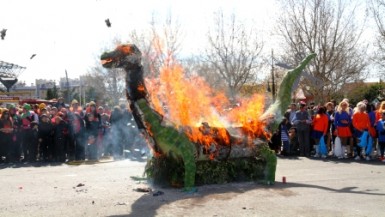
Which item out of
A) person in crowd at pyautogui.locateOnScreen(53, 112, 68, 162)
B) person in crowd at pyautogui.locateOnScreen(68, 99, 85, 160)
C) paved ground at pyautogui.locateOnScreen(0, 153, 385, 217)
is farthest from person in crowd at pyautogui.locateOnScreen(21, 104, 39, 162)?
paved ground at pyautogui.locateOnScreen(0, 153, 385, 217)

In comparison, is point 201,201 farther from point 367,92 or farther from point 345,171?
point 367,92

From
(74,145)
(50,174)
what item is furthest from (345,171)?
(74,145)

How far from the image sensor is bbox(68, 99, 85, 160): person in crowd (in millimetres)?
15180

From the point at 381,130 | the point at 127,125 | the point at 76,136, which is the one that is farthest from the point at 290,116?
the point at 76,136

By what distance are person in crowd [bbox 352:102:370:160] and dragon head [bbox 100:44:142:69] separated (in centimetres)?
901

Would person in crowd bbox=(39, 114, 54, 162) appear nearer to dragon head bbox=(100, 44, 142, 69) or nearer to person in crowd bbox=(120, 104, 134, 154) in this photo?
person in crowd bbox=(120, 104, 134, 154)

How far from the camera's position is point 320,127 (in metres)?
15.2

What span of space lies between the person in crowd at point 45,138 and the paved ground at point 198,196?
3130 mm

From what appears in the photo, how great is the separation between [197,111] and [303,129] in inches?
296

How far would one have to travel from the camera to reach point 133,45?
8.20 m

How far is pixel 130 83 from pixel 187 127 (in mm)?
1475

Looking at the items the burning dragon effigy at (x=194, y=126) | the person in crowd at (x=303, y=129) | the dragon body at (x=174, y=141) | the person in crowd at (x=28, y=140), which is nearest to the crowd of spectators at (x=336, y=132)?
the person in crowd at (x=303, y=129)

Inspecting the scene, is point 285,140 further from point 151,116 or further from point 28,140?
point 28,140

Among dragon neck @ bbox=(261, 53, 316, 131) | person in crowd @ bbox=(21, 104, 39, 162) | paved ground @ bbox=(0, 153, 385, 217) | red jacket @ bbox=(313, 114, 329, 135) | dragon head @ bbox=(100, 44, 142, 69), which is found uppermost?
dragon head @ bbox=(100, 44, 142, 69)
